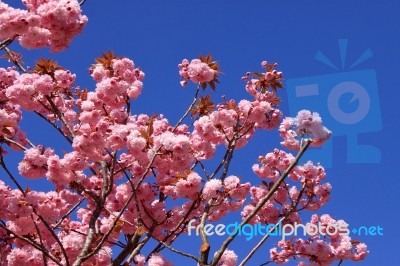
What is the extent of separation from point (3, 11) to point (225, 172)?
259 centimetres

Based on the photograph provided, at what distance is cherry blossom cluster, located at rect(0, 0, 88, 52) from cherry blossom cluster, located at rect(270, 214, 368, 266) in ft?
11.3

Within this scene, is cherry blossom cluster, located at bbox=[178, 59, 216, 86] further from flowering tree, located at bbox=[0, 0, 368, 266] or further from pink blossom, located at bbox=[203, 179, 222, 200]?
pink blossom, located at bbox=[203, 179, 222, 200]

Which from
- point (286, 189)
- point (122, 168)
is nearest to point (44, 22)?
point (122, 168)

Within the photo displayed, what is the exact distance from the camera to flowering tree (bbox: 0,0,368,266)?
4609mm

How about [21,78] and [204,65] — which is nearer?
[21,78]

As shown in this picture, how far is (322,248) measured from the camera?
608 cm

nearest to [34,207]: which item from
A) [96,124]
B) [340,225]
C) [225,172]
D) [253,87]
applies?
[96,124]

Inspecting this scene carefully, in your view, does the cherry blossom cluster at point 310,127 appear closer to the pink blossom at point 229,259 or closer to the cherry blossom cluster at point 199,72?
the pink blossom at point 229,259

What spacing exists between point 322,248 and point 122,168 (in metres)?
2.68

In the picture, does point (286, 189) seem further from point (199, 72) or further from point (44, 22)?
point (44, 22)

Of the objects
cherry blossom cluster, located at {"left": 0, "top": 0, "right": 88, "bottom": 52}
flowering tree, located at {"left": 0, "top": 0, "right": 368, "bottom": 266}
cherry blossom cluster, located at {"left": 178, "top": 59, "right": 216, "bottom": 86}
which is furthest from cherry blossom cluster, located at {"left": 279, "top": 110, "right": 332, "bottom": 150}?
cherry blossom cluster, located at {"left": 178, "top": 59, "right": 216, "bottom": 86}

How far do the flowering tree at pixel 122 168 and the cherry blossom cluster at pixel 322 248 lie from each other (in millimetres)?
13

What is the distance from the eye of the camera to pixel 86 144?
16.1ft

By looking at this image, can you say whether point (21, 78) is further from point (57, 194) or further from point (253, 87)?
point (253, 87)
